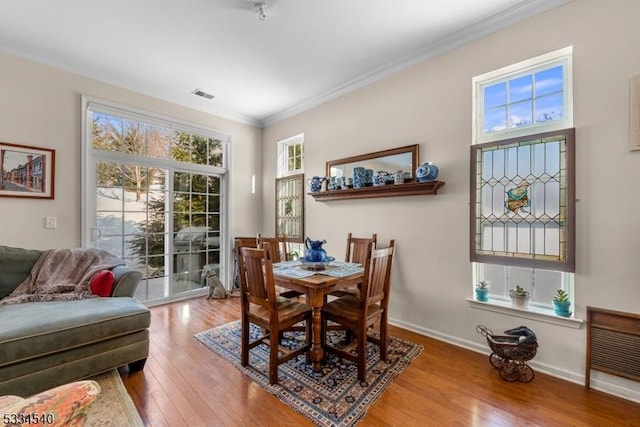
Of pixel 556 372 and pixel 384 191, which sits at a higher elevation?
pixel 384 191

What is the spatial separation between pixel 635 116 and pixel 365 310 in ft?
7.25

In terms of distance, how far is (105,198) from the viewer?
3.40 m

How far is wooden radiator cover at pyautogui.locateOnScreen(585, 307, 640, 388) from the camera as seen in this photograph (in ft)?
6.03

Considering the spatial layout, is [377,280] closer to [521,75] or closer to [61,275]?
[521,75]

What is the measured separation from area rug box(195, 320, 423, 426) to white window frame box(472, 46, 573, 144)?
2.04 m

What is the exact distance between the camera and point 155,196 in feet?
12.5

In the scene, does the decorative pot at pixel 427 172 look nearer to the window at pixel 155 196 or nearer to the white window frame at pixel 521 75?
the white window frame at pixel 521 75

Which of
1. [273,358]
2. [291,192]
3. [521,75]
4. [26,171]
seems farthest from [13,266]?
[521,75]

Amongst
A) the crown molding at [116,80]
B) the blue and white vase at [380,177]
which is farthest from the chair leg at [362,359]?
the crown molding at [116,80]

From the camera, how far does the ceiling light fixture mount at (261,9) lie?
2227 millimetres

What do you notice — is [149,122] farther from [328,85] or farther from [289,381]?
[289,381]

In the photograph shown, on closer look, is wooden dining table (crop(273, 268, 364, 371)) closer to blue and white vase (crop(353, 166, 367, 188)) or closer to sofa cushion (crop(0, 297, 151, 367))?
sofa cushion (crop(0, 297, 151, 367))

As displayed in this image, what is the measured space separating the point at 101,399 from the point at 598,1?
171 inches

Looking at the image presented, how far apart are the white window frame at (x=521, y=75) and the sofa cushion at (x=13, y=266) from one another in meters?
4.20
